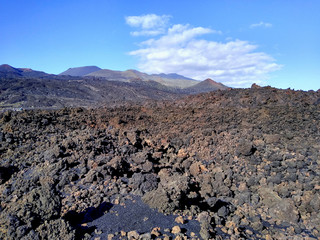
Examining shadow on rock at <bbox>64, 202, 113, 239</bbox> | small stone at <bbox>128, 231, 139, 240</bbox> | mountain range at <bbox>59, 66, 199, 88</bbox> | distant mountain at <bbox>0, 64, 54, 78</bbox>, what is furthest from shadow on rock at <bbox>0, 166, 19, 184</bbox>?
distant mountain at <bbox>0, 64, 54, 78</bbox>

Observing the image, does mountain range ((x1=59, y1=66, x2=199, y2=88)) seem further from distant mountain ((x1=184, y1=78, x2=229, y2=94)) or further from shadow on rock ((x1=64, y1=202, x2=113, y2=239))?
shadow on rock ((x1=64, y1=202, x2=113, y2=239))

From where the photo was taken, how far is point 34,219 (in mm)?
3738

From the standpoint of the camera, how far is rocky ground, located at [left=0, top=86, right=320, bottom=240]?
4.05m

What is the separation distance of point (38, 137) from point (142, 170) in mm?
4239

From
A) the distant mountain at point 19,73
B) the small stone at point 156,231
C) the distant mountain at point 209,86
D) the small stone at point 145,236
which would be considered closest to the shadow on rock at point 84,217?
the small stone at point 145,236

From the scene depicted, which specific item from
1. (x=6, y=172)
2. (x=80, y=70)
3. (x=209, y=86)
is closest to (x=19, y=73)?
(x=80, y=70)

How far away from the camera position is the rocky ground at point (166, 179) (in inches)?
160

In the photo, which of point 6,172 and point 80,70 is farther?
point 80,70

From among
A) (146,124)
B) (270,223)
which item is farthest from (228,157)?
(146,124)

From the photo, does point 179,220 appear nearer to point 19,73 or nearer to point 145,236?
point 145,236

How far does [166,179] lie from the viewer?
212 inches

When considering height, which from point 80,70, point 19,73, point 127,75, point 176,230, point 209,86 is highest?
point 80,70

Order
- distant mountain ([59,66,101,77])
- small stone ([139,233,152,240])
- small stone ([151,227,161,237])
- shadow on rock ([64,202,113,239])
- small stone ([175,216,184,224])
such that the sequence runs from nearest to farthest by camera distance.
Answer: small stone ([139,233,152,240]) < small stone ([151,227,161,237]) < shadow on rock ([64,202,113,239]) < small stone ([175,216,184,224]) < distant mountain ([59,66,101,77])

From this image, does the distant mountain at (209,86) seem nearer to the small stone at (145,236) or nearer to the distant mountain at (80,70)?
the small stone at (145,236)
